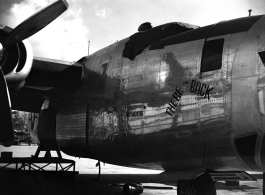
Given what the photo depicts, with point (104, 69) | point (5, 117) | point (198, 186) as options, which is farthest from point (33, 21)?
point (198, 186)

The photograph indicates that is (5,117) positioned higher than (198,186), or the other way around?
(5,117)

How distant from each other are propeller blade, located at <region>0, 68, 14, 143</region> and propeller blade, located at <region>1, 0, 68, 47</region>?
1178 mm

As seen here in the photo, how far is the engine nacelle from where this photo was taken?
898 centimetres

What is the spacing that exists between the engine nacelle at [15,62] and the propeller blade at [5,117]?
1.81 feet

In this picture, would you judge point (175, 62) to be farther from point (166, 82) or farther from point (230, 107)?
point (230, 107)

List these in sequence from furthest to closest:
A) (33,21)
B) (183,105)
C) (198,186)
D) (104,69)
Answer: (104,69) → (33,21) → (198,186) → (183,105)

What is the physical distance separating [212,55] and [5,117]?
17.6 feet

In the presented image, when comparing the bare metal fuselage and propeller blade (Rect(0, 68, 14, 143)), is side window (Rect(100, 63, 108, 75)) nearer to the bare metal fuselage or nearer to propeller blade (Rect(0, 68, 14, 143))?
the bare metal fuselage

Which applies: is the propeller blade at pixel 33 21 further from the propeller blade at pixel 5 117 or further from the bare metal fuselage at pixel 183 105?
the bare metal fuselage at pixel 183 105

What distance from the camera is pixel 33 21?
9023 mm

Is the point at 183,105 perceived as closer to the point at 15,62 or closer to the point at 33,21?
the point at 33,21

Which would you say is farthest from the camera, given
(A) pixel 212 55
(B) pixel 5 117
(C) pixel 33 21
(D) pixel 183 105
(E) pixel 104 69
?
(E) pixel 104 69

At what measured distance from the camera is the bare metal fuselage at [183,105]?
254 inches

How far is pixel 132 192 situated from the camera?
35.1 feet
